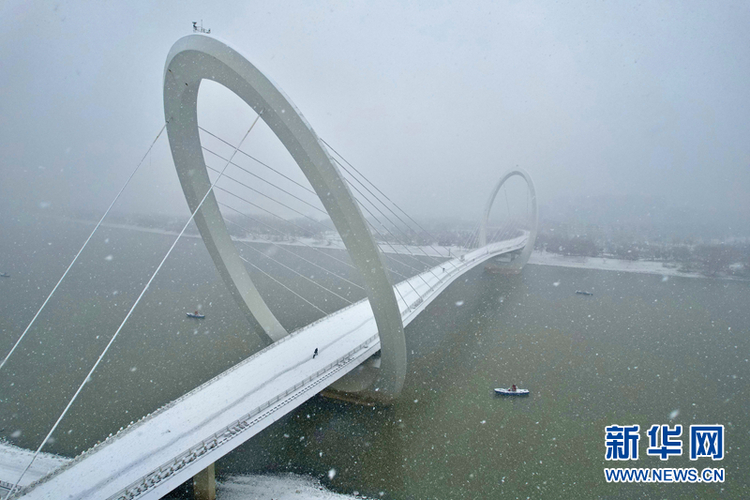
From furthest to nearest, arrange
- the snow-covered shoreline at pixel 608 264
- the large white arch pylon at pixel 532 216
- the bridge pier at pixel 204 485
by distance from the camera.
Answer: the snow-covered shoreline at pixel 608 264 < the large white arch pylon at pixel 532 216 < the bridge pier at pixel 204 485

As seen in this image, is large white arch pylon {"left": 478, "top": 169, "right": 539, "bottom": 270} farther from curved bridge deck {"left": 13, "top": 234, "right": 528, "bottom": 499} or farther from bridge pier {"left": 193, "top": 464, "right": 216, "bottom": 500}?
bridge pier {"left": 193, "top": 464, "right": 216, "bottom": 500}

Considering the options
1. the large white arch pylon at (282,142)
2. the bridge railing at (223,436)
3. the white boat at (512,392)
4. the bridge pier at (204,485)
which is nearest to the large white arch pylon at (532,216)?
the white boat at (512,392)

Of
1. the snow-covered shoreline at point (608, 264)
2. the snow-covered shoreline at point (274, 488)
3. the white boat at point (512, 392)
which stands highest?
the snow-covered shoreline at point (608, 264)

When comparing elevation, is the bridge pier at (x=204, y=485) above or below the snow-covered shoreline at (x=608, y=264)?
below

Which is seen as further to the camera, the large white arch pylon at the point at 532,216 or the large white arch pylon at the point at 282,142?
the large white arch pylon at the point at 532,216

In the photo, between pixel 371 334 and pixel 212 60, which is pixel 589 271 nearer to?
pixel 371 334

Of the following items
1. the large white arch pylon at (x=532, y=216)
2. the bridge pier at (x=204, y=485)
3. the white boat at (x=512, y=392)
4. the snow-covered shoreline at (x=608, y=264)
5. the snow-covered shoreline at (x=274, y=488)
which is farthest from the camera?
the snow-covered shoreline at (x=608, y=264)

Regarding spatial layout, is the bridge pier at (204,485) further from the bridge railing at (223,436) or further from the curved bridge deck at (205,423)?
the bridge railing at (223,436)

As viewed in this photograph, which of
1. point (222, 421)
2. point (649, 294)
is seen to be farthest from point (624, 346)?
point (222, 421)
